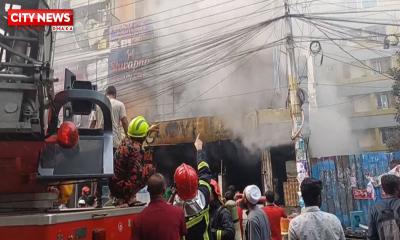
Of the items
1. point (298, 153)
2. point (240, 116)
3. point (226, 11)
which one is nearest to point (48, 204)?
point (298, 153)

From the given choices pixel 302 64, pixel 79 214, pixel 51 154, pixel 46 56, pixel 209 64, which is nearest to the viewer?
pixel 79 214

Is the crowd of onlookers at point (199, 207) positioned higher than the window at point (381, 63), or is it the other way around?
the window at point (381, 63)

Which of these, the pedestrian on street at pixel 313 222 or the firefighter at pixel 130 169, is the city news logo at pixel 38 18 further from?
the pedestrian on street at pixel 313 222

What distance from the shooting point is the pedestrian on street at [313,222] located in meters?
2.67

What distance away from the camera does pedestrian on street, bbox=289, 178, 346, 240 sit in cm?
267

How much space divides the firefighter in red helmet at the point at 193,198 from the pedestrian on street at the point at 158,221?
34cm

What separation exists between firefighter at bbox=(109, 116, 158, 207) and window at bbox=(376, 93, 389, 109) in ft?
91.2

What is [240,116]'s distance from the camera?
13.0m

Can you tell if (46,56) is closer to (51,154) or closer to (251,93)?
(51,154)

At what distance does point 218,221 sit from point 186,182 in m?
1.13

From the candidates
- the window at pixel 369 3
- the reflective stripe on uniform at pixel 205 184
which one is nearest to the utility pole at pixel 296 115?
the reflective stripe on uniform at pixel 205 184

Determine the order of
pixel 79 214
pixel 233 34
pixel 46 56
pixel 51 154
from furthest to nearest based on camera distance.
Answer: pixel 233 34, pixel 46 56, pixel 51 154, pixel 79 214

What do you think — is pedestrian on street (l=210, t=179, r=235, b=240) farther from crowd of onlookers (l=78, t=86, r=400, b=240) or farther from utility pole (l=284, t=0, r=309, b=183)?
utility pole (l=284, t=0, r=309, b=183)

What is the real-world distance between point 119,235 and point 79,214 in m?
0.49
